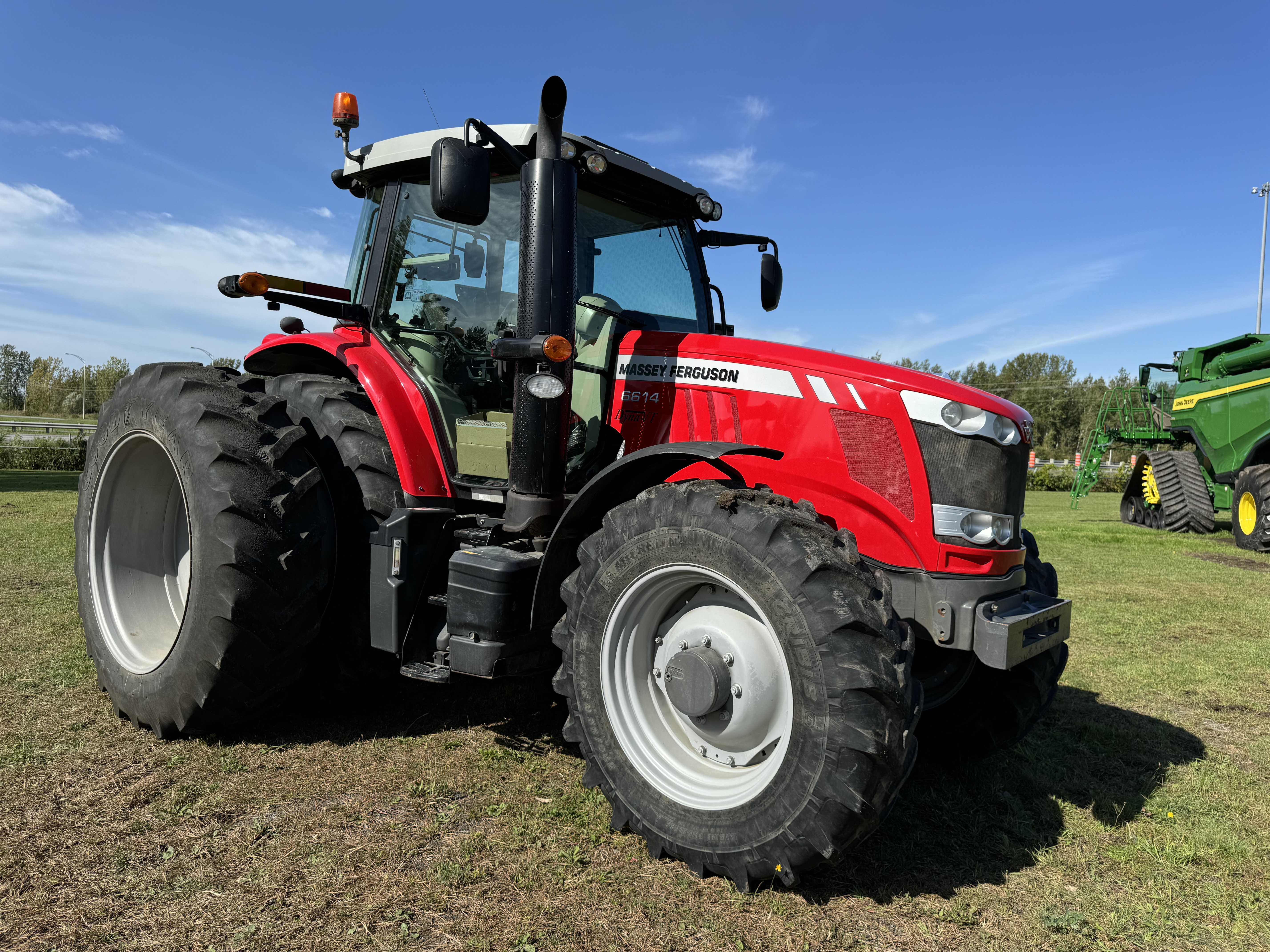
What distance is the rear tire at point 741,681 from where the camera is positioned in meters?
2.35

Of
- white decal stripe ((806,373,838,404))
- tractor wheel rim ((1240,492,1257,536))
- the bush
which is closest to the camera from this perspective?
white decal stripe ((806,373,838,404))

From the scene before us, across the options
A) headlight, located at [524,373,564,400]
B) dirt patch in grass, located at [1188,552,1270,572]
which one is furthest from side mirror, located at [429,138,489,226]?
dirt patch in grass, located at [1188,552,1270,572]

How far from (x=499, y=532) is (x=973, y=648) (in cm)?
188

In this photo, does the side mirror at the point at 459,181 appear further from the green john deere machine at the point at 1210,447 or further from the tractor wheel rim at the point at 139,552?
the green john deere machine at the point at 1210,447

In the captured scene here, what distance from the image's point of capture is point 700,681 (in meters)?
2.71

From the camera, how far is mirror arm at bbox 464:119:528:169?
3234mm

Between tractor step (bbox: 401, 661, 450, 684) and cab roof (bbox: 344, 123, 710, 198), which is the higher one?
cab roof (bbox: 344, 123, 710, 198)

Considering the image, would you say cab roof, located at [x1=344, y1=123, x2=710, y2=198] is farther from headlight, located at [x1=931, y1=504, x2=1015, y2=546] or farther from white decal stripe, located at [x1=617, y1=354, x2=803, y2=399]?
headlight, located at [x1=931, y1=504, x2=1015, y2=546]

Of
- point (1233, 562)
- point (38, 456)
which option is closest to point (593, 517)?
point (1233, 562)

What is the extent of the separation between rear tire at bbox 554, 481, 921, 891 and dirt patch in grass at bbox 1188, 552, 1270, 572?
10.1m

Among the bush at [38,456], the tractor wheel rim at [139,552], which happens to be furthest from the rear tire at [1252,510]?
the bush at [38,456]

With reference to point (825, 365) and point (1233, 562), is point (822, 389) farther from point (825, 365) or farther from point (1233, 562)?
point (1233, 562)

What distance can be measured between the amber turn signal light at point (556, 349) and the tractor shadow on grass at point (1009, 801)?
6.40 ft

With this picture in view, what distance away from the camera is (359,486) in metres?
3.71
